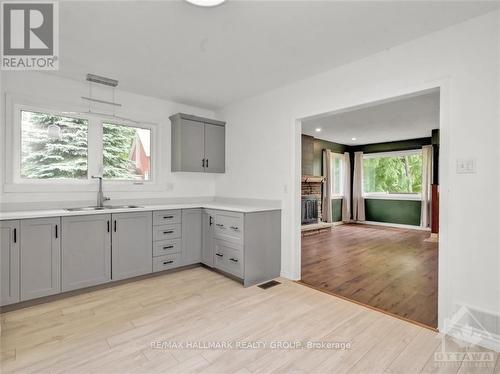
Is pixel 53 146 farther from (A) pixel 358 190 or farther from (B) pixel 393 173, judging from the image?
(B) pixel 393 173

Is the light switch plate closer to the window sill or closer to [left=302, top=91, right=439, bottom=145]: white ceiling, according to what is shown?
[left=302, top=91, right=439, bottom=145]: white ceiling

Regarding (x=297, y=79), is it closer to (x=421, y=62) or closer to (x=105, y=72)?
(x=421, y=62)

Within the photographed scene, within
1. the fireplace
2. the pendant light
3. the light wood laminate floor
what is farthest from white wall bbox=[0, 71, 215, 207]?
the fireplace

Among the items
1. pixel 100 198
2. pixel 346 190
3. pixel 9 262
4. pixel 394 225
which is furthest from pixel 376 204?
pixel 9 262

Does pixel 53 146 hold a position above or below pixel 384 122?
below

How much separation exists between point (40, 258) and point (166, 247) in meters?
1.28

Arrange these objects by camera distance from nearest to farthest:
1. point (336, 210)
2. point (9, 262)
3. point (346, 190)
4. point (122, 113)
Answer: point (9, 262) < point (122, 113) < point (336, 210) < point (346, 190)

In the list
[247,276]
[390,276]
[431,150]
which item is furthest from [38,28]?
[431,150]

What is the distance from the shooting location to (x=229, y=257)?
3.27 metres

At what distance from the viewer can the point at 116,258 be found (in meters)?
3.02

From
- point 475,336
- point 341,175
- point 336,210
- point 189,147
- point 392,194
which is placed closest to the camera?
point 475,336

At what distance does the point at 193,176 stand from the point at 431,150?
5989 millimetres

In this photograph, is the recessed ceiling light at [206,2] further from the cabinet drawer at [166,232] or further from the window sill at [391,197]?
the window sill at [391,197]

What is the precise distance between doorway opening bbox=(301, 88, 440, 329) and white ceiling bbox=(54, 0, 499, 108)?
577 millimetres
